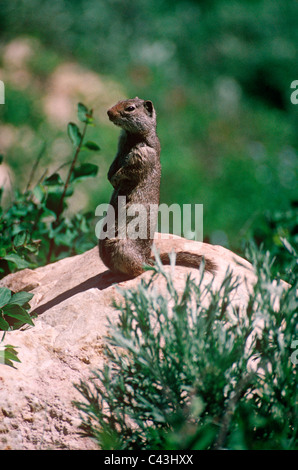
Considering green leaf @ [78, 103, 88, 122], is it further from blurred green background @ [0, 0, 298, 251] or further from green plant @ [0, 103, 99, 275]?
blurred green background @ [0, 0, 298, 251]

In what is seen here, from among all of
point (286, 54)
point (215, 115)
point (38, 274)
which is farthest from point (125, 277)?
point (286, 54)

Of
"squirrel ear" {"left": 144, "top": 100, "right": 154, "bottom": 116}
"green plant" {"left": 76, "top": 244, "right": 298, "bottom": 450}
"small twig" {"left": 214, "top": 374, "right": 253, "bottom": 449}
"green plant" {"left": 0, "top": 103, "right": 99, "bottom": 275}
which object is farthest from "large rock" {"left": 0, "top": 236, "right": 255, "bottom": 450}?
"squirrel ear" {"left": 144, "top": 100, "right": 154, "bottom": 116}

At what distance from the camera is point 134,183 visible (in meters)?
3.28

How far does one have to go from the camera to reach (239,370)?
6.17 ft

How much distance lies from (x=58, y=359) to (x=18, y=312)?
348 mm

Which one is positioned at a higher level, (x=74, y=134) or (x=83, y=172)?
(x=74, y=134)

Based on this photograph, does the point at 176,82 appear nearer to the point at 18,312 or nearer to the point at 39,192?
the point at 39,192

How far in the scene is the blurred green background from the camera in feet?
21.4

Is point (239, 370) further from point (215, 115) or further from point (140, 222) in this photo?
point (215, 115)

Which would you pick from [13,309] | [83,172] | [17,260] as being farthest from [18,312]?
[83,172]

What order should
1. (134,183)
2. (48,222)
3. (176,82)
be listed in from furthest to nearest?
(176,82), (48,222), (134,183)

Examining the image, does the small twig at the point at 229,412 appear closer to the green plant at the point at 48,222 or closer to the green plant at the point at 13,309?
the green plant at the point at 13,309

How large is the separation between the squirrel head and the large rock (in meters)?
0.83
